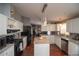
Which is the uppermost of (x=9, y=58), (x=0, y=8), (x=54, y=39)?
(x=0, y=8)

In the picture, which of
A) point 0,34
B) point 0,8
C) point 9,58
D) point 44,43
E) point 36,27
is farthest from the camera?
point 36,27

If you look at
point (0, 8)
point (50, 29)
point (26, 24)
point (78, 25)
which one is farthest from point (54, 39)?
point (0, 8)

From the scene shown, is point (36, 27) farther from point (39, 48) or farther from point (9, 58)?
point (9, 58)

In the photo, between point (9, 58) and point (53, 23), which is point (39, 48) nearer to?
point (9, 58)

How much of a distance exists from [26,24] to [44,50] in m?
4.82

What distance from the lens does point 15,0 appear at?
3.06 ft

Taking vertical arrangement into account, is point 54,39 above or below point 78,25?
below

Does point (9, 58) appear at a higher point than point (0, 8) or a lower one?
lower

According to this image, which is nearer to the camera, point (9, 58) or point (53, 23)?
point (9, 58)

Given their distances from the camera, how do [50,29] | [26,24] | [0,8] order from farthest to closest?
[50,29] < [26,24] < [0,8]

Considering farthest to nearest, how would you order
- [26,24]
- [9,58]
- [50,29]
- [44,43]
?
[50,29]
[26,24]
[44,43]
[9,58]

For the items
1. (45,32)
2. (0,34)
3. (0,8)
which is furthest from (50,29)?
(0,34)

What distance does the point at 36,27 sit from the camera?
16625 mm

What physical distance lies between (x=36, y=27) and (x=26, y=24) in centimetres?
778
